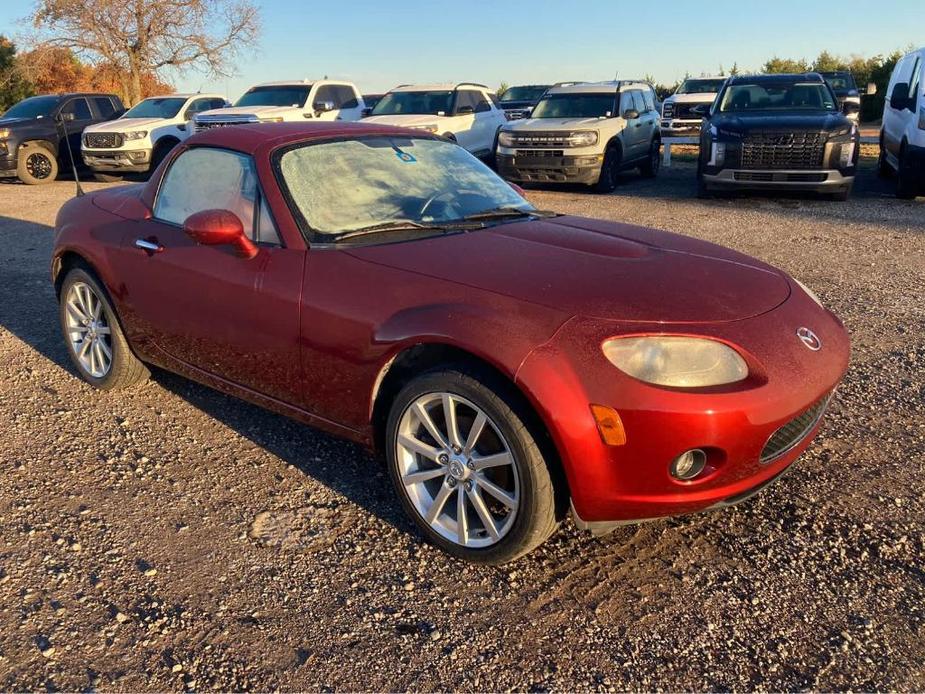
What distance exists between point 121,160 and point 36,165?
259 cm

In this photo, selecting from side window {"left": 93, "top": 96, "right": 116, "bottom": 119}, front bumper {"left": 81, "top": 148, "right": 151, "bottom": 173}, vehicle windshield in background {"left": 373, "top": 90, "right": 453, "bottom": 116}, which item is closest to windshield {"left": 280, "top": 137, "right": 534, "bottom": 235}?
vehicle windshield in background {"left": 373, "top": 90, "right": 453, "bottom": 116}

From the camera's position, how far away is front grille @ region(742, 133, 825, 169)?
1087 centimetres

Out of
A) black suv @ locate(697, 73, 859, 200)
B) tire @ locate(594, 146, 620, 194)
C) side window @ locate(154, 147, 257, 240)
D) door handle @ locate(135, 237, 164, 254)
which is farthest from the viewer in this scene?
tire @ locate(594, 146, 620, 194)

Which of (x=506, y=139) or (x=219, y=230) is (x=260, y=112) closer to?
(x=506, y=139)

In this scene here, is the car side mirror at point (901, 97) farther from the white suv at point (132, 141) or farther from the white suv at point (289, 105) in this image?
the white suv at point (132, 141)

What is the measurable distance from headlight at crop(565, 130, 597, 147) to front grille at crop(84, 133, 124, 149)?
8861 mm

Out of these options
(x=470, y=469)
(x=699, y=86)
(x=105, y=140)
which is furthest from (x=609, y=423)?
(x=699, y=86)

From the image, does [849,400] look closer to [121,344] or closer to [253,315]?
[253,315]

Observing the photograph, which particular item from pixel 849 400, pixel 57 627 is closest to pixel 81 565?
pixel 57 627

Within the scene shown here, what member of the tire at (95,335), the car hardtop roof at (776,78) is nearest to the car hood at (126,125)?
the car hardtop roof at (776,78)

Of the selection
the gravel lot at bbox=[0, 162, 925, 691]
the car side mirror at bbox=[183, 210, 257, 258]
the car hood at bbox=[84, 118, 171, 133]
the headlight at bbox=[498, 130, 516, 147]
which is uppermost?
the car side mirror at bbox=[183, 210, 257, 258]

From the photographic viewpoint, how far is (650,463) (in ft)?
8.23

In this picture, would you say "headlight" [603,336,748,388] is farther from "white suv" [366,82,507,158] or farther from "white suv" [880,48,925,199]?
"white suv" [366,82,507,158]

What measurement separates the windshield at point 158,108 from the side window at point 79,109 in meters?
0.89
